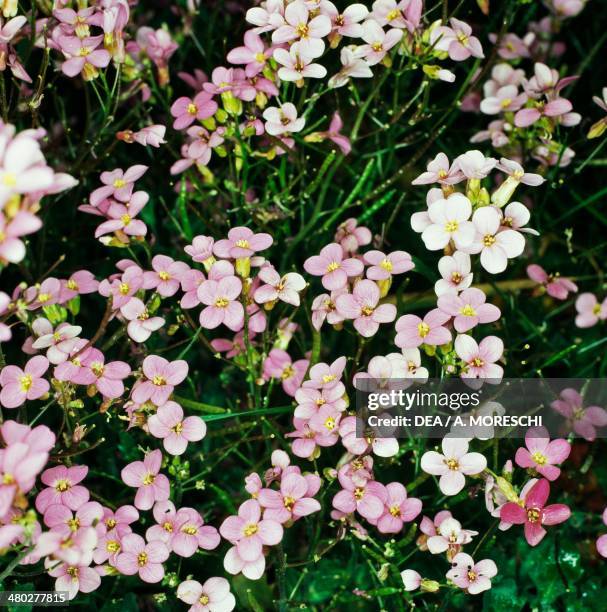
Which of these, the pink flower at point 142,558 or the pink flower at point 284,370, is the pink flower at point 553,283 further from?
the pink flower at point 142,558

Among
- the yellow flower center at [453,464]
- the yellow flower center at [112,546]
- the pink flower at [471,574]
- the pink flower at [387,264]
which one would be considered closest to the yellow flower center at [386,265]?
the pink flower at [387,264]

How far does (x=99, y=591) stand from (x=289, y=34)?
0.74 meters

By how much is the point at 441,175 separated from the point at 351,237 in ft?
0.53

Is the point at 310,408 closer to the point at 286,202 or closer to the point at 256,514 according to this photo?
the point at 256,514

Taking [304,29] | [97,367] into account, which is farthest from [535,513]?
[304,29]

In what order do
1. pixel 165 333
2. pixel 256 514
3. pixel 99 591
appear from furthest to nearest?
pixel 165 333, pixel 99 591, pixel 256 514

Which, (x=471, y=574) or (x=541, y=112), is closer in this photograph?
(x=471, y=574)

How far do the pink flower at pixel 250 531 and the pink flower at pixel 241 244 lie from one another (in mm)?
278

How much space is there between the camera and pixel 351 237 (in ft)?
3.20

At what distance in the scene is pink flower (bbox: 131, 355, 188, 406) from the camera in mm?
847

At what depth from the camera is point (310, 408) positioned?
0.85m

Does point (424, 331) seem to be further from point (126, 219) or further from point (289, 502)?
point (126, 219)

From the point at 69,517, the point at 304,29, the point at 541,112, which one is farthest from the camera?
the point at 541,112

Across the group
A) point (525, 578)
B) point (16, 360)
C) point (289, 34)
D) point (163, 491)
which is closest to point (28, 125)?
point (16, 360)
